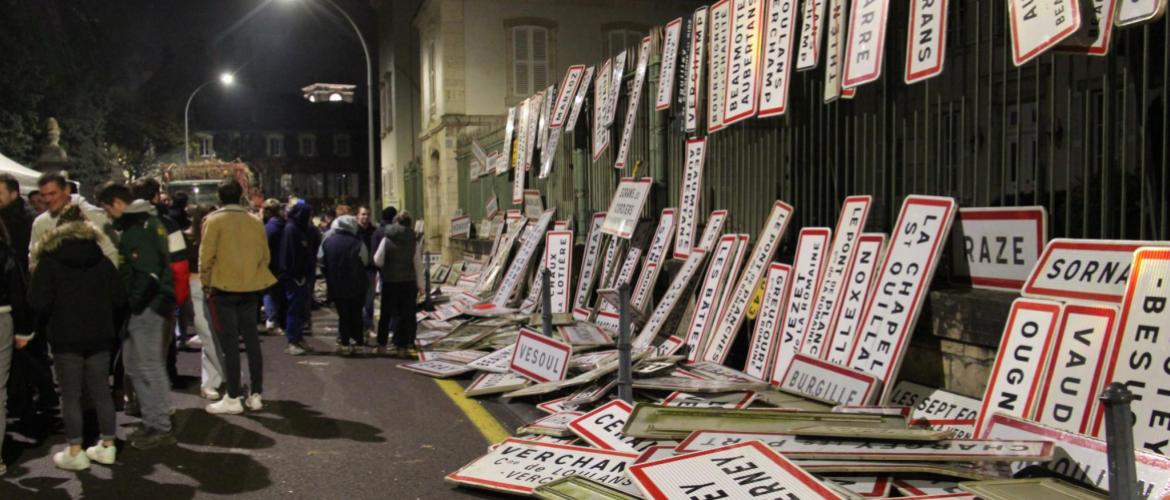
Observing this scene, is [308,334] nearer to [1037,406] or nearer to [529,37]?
[1037,406]

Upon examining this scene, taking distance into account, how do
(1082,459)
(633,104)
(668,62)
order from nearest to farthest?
(1082,459)
(668,62)
(633,104)

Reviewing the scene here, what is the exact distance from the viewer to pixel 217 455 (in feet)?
20.7

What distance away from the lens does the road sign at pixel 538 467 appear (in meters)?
5.16

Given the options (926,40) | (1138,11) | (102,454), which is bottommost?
(102,454)

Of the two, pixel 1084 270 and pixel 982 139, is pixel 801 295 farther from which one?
pixel 1084 270

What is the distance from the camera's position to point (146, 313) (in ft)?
21.3

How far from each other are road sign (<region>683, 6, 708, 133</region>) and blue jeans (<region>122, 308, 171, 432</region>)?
5489mm

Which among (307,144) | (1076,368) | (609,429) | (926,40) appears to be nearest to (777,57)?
(926,40)

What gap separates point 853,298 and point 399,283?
18.9ft

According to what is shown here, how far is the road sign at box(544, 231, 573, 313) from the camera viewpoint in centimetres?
1284

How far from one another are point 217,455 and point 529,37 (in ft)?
73.3

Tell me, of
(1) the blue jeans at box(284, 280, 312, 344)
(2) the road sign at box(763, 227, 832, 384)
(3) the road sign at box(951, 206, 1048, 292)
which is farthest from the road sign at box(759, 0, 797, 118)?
(1) the blue jeans at box(284, 280, 312, 344)

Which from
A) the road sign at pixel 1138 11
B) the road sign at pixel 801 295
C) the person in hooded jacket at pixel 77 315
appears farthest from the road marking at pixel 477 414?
the road sign at pixel 1138 11

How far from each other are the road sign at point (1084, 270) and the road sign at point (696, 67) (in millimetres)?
4876
